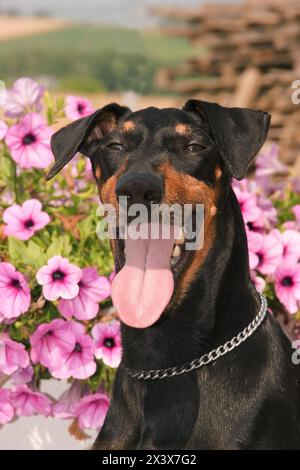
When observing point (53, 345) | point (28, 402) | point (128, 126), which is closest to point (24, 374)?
point (28, 402)

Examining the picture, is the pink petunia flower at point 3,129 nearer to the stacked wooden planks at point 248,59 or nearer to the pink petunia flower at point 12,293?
the pink petunia flower at point 12,293

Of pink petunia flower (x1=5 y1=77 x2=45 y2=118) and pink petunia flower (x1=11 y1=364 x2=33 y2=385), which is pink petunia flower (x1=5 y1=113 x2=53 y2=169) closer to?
→ pink petunia flower (x1=5 y1=77 x2=45 y2=118)

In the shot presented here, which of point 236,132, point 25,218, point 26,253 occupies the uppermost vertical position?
point 236,132

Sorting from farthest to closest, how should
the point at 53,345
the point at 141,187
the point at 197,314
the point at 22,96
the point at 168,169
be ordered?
the point at 22,96 → the point at 53,345 → the point at 197,314 → the point at 168,169 → the point at 141,187

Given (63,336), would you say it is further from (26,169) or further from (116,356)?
(26,169)

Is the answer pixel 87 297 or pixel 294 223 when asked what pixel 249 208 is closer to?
pixel 294 223

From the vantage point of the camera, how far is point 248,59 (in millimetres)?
12656

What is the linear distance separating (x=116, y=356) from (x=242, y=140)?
1406mm

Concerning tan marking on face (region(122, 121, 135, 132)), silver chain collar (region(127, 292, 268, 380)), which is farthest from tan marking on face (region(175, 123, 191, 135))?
silver chain collar (region(127, 292, 268, 380))

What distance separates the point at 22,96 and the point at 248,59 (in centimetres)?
856

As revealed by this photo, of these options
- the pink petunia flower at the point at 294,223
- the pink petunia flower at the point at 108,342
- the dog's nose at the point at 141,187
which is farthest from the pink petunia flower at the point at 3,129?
the pink petunia flower at the point at 294,223

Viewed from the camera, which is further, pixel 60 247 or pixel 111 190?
pixel 60 247

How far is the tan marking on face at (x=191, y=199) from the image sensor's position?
3.21 metres
